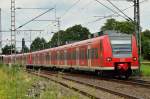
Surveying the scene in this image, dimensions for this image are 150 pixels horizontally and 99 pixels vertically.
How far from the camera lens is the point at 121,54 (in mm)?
31438

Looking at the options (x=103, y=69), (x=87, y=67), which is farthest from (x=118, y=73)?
(x=87, y=67)

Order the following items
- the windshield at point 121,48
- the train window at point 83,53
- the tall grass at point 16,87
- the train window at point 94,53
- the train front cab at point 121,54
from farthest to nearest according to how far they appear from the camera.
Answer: the train window at point 83,53 < the train window at point 94,53 < the windshield at point 121,48 < the train front cab at point 121,54 < the tall grass at point 16,87

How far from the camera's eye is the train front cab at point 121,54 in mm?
31188

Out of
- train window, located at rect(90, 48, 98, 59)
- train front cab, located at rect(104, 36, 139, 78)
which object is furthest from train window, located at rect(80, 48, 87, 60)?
train front cab, located at rect(104, 36, 139, 78)

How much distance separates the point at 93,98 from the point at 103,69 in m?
13.9

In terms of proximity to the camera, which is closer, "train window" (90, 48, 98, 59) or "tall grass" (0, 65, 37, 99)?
"tall grass" (0, 65, 37, 99)

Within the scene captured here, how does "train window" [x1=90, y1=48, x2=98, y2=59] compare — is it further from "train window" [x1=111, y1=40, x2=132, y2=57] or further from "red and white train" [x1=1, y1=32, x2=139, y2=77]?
"train window" [x1=111, y1=40, x2=132, y2=57]

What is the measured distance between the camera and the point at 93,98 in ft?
58.1

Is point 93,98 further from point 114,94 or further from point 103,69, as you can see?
point 103,69

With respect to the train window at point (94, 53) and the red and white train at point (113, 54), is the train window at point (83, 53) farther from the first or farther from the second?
the train window at point (94, 53)

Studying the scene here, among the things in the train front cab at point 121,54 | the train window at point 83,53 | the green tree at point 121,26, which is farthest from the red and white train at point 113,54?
the green tree at point 121,26

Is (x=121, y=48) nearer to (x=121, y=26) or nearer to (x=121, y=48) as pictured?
(x=121, y=48)

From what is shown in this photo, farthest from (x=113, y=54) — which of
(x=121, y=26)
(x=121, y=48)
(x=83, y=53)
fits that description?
(x=121, y=26)

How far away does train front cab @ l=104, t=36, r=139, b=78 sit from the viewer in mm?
31188
